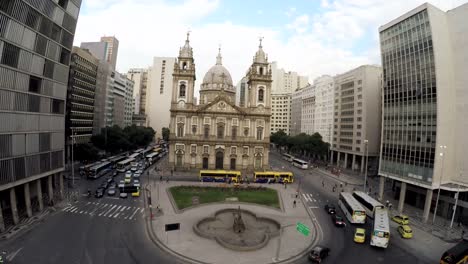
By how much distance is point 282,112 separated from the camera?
Result: 179125mm

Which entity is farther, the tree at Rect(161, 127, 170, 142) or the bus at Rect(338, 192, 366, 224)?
the tree at Rect(161, 127, 170, 142)

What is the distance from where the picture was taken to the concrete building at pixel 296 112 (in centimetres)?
15470

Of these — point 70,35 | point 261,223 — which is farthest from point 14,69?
point 261,223

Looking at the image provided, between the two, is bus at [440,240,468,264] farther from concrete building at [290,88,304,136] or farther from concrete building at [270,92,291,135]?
concrete building at [270,92,291,135]

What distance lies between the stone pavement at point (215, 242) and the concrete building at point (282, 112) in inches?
5120

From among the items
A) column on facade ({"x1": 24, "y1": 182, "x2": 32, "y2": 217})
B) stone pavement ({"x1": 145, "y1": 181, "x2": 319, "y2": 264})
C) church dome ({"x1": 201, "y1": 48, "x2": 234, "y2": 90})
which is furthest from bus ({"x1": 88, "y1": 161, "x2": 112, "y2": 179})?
church dome ({"x1": 201, "y1": 48, "x2": 234, "y2": 90})

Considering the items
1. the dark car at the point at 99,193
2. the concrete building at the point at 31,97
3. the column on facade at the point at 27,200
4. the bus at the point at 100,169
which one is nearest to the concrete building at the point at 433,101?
the dark car at the point at 99,193

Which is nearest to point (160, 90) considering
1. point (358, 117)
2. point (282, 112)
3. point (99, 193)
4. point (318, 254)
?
point (282, 112)

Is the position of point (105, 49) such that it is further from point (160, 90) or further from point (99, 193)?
point (99, 193)

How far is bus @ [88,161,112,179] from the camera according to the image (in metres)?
62.7

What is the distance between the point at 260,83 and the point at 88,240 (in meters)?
58.8

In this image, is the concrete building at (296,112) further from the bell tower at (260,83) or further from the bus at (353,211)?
the bus at (353,211)

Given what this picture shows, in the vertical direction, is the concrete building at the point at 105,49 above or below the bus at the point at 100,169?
above

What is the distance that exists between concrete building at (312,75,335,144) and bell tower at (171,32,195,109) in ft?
178
